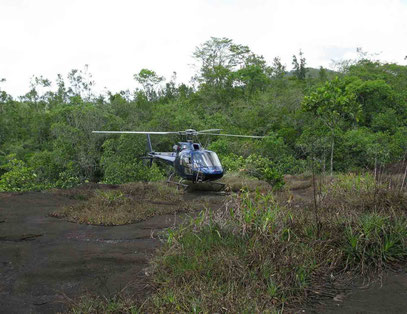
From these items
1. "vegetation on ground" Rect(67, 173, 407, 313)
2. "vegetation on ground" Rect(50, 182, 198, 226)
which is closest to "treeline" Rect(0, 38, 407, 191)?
"vegetation on ground" Rect(50, 182, 198, 226)

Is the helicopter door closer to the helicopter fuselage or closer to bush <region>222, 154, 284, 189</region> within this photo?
the helicopter fuselage

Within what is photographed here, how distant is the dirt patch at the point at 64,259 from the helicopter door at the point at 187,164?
3.15m

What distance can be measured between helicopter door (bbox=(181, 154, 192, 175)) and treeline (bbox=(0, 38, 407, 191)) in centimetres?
276

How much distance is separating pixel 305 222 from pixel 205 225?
4.97ft

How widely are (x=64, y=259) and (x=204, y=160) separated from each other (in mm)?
6730

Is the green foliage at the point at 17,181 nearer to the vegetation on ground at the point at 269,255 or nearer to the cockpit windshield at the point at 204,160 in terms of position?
the cockpit windshield at the point at 204,160

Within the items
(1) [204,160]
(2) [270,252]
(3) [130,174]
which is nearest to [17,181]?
(3) [130,174]

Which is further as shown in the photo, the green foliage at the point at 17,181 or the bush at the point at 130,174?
the bush at the point at 130,174

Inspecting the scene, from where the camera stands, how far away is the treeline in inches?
689

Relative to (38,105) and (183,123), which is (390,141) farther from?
(38,105)

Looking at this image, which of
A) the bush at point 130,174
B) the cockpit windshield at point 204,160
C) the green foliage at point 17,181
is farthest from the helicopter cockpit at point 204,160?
the green foliage at point 17,181

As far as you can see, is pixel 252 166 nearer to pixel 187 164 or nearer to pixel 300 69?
pixel 187 164

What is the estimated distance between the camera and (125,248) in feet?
20.6

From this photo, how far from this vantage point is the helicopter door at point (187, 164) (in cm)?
1198
